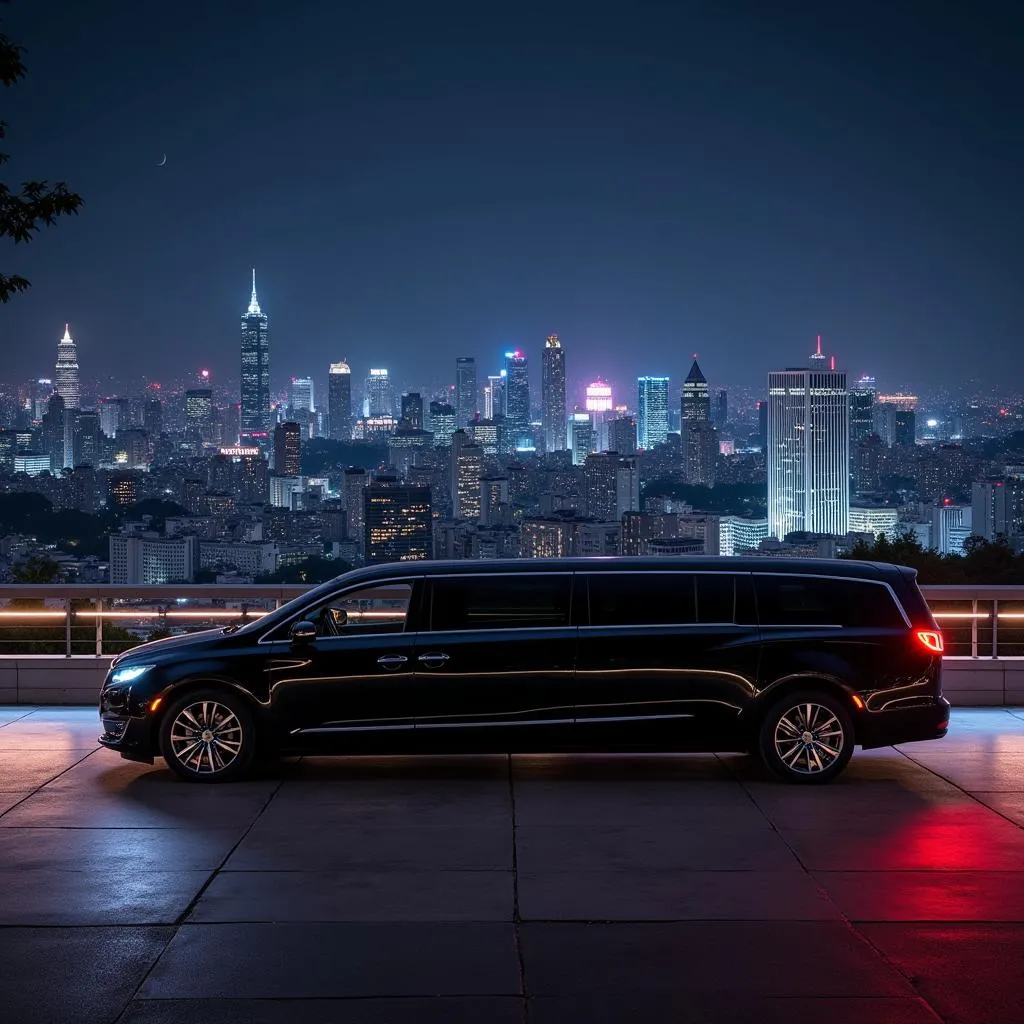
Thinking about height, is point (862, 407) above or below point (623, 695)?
above

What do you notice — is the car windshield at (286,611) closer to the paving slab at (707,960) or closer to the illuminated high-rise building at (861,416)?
the paving slab at (707,960)

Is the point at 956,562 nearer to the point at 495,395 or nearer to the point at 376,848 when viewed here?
the point at 376,848

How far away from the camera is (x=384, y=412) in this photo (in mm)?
186750

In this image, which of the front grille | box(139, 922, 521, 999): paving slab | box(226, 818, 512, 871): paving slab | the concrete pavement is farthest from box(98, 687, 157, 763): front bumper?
box(139, 922, 521, 999): paving slab

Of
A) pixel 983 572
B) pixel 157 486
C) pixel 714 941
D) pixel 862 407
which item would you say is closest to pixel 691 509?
pixel 157 486

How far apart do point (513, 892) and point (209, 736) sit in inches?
133

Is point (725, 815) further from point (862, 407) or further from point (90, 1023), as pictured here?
point (862, 407)

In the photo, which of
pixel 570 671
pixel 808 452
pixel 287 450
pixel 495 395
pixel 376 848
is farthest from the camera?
pixel 495 395

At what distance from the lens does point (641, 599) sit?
1024 centimetres

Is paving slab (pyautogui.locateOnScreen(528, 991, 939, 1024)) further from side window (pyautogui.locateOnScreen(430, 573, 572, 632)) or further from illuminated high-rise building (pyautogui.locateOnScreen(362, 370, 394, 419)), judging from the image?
illuminated high-rise building (pyautogui.locateOnScreen(362, 370, 394, 419))

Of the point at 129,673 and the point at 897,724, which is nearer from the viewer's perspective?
the point at 897,724

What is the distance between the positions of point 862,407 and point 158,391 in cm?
7857

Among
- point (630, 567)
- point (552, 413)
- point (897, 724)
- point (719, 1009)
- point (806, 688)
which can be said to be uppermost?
point (552, 413)

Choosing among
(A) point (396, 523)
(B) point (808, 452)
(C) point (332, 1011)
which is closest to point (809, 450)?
(B) point (808, 452)
